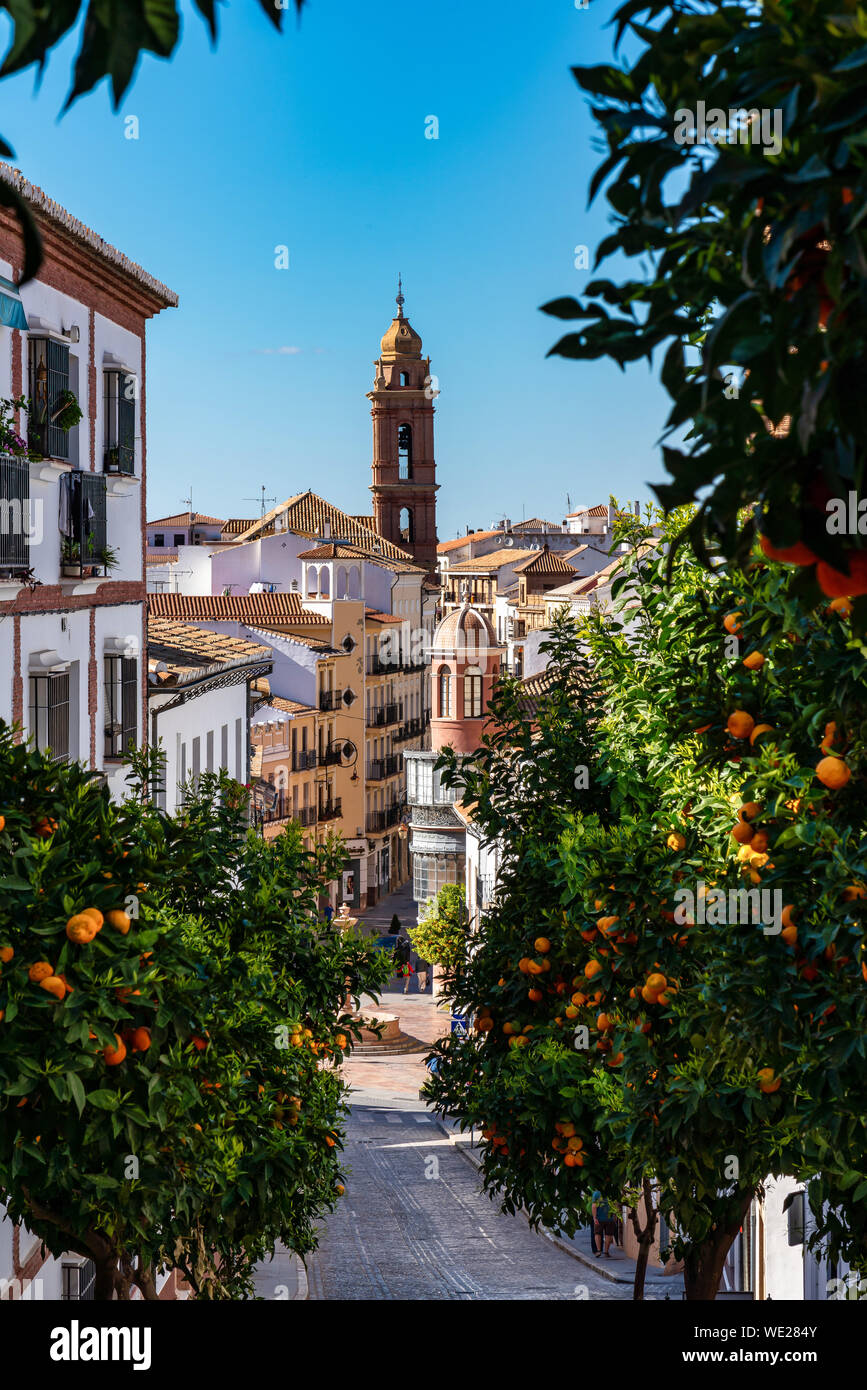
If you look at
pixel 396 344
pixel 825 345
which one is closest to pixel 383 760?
pixel 396 344

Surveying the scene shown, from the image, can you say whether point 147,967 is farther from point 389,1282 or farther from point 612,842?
point 389,1282

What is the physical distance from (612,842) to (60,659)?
9.18 m

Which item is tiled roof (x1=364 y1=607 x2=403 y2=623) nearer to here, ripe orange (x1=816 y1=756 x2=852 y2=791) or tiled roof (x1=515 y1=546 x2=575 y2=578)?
Answer: tiled roof (x1=515 y1=546 x2=575 y2=578)

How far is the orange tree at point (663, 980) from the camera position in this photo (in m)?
7.88

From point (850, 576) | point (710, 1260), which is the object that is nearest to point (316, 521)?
point (710, 1260)

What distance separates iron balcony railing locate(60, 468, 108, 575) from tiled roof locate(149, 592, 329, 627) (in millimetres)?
36297

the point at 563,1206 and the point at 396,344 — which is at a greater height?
the point at 396,344

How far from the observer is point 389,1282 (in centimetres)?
2253

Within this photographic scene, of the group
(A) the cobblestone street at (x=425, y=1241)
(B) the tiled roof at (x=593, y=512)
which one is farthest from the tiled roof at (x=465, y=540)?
(A) the cobblestone street at (x=425, y=1241)

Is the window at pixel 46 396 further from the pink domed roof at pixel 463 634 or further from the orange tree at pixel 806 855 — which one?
the pink domed roof at pixel 463 634

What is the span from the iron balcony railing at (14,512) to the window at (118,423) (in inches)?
175

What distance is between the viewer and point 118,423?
20922mm

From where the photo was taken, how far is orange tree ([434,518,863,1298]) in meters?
7.88

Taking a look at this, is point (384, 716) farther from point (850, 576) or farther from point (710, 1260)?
point (850, 576)
